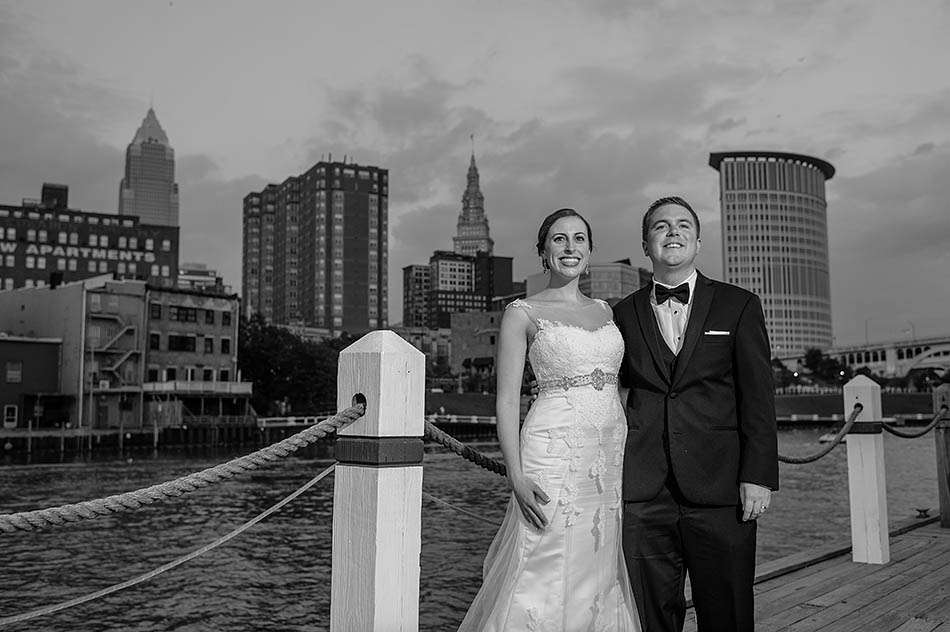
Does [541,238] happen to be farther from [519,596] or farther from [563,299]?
[519,596]

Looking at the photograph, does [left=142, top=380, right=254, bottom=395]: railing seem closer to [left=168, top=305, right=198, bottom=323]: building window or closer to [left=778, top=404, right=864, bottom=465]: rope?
[left=168, top=305, right=198, bottom=323]: building window

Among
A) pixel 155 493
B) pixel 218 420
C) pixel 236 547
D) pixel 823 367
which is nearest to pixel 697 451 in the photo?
pixel 155 493

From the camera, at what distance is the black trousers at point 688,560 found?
127 inches

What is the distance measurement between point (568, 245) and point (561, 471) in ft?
3.41

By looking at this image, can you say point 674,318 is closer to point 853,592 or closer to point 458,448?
point 458,448

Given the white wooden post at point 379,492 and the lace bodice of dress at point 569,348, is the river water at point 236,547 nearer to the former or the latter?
the lace bodice of dress at point 569,348

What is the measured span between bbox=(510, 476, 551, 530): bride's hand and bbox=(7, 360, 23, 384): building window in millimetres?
49272

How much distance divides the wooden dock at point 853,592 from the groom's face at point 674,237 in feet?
7.16

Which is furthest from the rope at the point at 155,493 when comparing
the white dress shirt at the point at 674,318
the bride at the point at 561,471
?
the white dress shirt at the point at 674,318

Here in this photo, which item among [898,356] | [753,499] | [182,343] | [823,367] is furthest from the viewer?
[898,356]

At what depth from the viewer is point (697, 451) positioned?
3279mm

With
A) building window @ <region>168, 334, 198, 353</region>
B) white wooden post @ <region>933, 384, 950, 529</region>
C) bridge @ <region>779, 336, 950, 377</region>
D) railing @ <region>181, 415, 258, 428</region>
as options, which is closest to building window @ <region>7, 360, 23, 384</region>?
building window @ <region>168, 334, 198, 353</region>

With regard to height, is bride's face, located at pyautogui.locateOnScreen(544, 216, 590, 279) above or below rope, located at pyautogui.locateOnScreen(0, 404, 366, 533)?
above

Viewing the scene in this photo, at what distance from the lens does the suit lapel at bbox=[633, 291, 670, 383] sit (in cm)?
343
